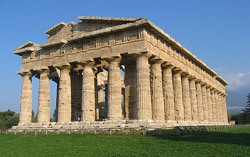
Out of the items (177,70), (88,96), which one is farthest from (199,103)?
(88,96)

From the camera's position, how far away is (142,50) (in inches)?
943

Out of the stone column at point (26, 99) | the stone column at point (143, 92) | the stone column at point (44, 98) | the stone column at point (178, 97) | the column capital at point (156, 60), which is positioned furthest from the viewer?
the stone column at point (26, 99)

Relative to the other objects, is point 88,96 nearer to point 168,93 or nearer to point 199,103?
point 168,93

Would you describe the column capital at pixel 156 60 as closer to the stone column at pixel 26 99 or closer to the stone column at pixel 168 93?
the stone column at pixel 168 93

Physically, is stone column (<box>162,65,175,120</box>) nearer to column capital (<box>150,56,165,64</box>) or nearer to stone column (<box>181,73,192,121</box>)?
column capital (<box>150,56,165,64</box>)

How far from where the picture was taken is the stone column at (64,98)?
28.1 m

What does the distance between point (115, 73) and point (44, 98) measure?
396 inches

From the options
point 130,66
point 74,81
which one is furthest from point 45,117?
point 130,66

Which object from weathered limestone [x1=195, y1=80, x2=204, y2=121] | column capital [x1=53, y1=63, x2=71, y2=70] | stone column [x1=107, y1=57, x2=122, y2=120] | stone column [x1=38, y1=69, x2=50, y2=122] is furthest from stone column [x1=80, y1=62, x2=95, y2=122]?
weathered limestone [x1=195, y1=80, x2=204, y2=121]

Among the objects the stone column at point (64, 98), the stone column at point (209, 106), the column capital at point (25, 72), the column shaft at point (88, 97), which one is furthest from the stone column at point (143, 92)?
the stone column at point (209, 106)

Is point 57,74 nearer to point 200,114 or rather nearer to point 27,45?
point 27,45

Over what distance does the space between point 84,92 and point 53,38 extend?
9.02 metres

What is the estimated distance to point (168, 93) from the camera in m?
28.1

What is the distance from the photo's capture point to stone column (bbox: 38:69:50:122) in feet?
98.1
